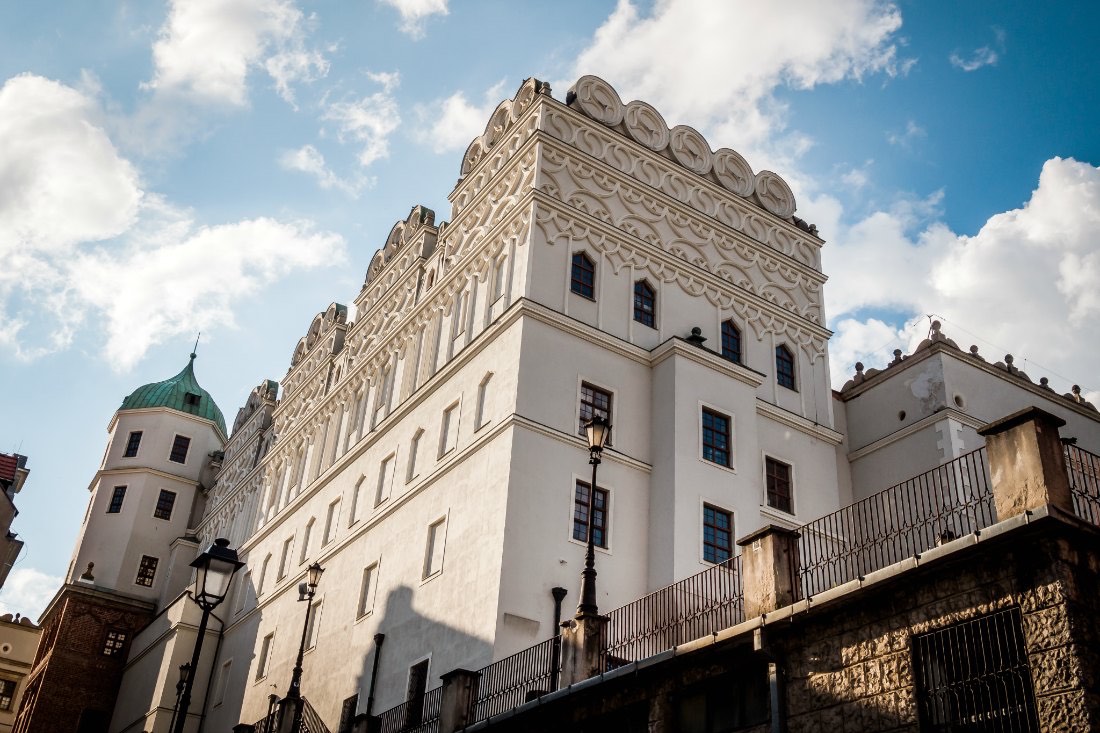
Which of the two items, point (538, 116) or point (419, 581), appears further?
point (538, 116)

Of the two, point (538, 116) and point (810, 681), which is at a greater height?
point (538, 116)

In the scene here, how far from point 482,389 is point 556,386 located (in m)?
2.11

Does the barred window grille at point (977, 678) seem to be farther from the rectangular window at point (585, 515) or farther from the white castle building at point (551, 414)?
the rectangular window at point (585, 515)

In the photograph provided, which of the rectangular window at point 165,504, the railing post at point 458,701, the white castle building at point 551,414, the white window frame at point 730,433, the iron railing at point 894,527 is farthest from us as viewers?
the rectangular window at point 165,504

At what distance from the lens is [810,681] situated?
13.0m

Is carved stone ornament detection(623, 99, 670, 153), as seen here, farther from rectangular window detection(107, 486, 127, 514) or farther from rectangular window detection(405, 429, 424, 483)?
rectangular window detection(107, 486, 127, 514)

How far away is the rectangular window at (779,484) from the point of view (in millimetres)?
27500

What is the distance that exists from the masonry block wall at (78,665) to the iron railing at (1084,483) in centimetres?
3884

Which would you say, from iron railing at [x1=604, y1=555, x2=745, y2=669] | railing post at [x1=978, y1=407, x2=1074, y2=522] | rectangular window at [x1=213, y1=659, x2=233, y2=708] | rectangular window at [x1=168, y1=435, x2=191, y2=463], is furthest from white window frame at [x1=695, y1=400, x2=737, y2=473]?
rectangular window at [x1=168, y1=435, x2=191, y2=463]

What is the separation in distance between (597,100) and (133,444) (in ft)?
96.2

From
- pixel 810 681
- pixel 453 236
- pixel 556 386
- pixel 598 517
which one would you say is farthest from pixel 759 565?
pixel 453 236

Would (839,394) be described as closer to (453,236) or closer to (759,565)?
(453,236)

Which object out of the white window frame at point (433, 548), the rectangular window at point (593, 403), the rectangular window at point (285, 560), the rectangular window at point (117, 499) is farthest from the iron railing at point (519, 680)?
the rectangular window at point (117, 499)

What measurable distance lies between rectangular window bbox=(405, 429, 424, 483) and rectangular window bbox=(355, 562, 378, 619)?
7.90 feet
